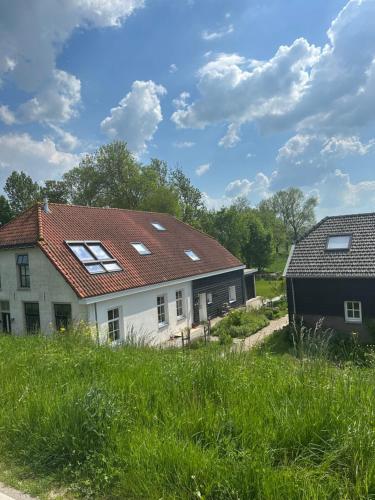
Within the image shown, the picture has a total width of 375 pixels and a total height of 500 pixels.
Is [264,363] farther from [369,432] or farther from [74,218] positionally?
[74,218]

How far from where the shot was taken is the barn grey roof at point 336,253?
17234mm

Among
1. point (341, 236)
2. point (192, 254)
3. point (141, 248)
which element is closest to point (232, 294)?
point (192, 254)

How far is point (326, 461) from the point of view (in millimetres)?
2959

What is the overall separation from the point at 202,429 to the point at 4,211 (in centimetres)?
5281

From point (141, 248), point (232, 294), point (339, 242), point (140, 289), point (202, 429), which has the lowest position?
point (232, 294)

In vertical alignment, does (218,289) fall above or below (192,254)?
below

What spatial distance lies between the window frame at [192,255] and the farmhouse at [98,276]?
139 mm

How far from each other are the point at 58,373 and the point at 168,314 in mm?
14461

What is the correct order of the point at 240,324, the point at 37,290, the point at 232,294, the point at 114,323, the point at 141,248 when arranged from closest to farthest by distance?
1. the point at 114,323
2. the point at 37,290
3. the point at 141,248
4. the point at 240,324
5. the point at 232,294

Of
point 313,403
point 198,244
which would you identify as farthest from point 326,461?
point 198,244

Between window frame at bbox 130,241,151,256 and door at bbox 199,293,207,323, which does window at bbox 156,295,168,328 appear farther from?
door at bbox 199,293,207,323

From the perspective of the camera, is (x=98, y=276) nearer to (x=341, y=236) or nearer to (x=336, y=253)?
(x=336, y=253)

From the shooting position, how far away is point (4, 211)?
164 ft

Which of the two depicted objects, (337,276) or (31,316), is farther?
(337,276)
